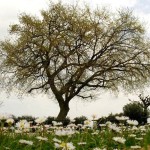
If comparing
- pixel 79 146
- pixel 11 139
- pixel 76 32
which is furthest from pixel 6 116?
pixel 76 32

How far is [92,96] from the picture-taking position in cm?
3856

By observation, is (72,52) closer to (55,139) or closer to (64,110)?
(64,110)

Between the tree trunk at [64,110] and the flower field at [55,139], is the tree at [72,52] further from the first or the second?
the flower field at [55,139]

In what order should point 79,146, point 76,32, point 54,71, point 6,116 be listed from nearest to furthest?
point 6,116
point 79,146
point 76,32
point 54,71

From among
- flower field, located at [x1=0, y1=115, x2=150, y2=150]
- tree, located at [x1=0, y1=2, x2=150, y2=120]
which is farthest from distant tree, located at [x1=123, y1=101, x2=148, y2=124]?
flower field, located at [x1=0, y1=115, x2=150, y2=150]

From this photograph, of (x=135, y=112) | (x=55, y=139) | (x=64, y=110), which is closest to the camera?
(x=55, y=139)

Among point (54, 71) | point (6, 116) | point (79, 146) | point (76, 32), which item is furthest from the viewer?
point (54, 71)

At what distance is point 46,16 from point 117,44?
6.68 metres

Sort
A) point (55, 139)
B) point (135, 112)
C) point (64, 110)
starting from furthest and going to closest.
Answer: point (64, 110) → point (135, 112) → point (55, 139)

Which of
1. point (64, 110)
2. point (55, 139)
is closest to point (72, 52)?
point (64, 110)

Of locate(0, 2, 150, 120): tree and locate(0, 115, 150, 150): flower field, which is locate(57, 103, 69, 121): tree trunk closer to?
locate(0, 2, 150, 120): tree

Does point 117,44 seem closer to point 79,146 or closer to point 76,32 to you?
point 76,32

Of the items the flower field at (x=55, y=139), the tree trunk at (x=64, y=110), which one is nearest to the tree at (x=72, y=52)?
the tree trunk at (x=64, y=110)

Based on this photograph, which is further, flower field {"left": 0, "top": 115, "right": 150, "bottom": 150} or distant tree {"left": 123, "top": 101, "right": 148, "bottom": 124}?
distant tree {"left": 123, "top": 101, "right": 148, "bottom": 124}
